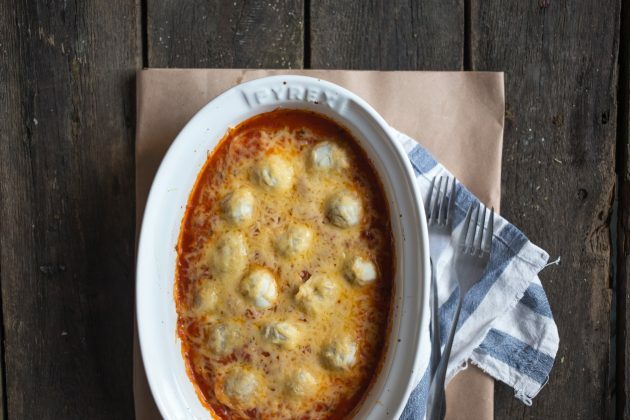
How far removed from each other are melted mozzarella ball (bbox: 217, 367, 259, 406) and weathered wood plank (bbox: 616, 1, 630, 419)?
1045 millimetres

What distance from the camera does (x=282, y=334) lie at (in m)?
1.44

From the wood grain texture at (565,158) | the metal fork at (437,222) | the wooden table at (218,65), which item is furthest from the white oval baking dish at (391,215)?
the wood grain texture at (565,158)

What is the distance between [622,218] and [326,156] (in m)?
0.89

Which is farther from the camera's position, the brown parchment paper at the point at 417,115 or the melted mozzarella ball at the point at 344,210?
the brown parchment paper at the point at 417,115

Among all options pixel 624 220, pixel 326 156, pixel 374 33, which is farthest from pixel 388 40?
pixel 624 220

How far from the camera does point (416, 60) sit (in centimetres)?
166

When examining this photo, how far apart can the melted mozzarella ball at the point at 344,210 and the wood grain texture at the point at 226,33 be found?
1.39ft

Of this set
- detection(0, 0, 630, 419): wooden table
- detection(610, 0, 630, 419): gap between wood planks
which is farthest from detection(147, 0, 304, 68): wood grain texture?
detection(610, 0, 630, 419): gap between wood planks

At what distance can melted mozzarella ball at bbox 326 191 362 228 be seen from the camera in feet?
4.75

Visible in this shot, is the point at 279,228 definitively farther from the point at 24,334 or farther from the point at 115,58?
the point at 24,334

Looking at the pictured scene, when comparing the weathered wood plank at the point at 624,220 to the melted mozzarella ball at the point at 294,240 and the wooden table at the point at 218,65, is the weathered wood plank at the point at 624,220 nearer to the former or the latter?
the wooden table at the point at 218,65

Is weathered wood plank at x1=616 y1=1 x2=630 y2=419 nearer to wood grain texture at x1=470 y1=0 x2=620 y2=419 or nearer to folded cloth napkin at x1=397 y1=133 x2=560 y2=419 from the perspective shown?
wood grain texture at x1=470 y1=0 x2=620 y2=419

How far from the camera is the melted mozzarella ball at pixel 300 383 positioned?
1.45 m

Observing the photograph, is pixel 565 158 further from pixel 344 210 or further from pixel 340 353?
pixel 340 353
